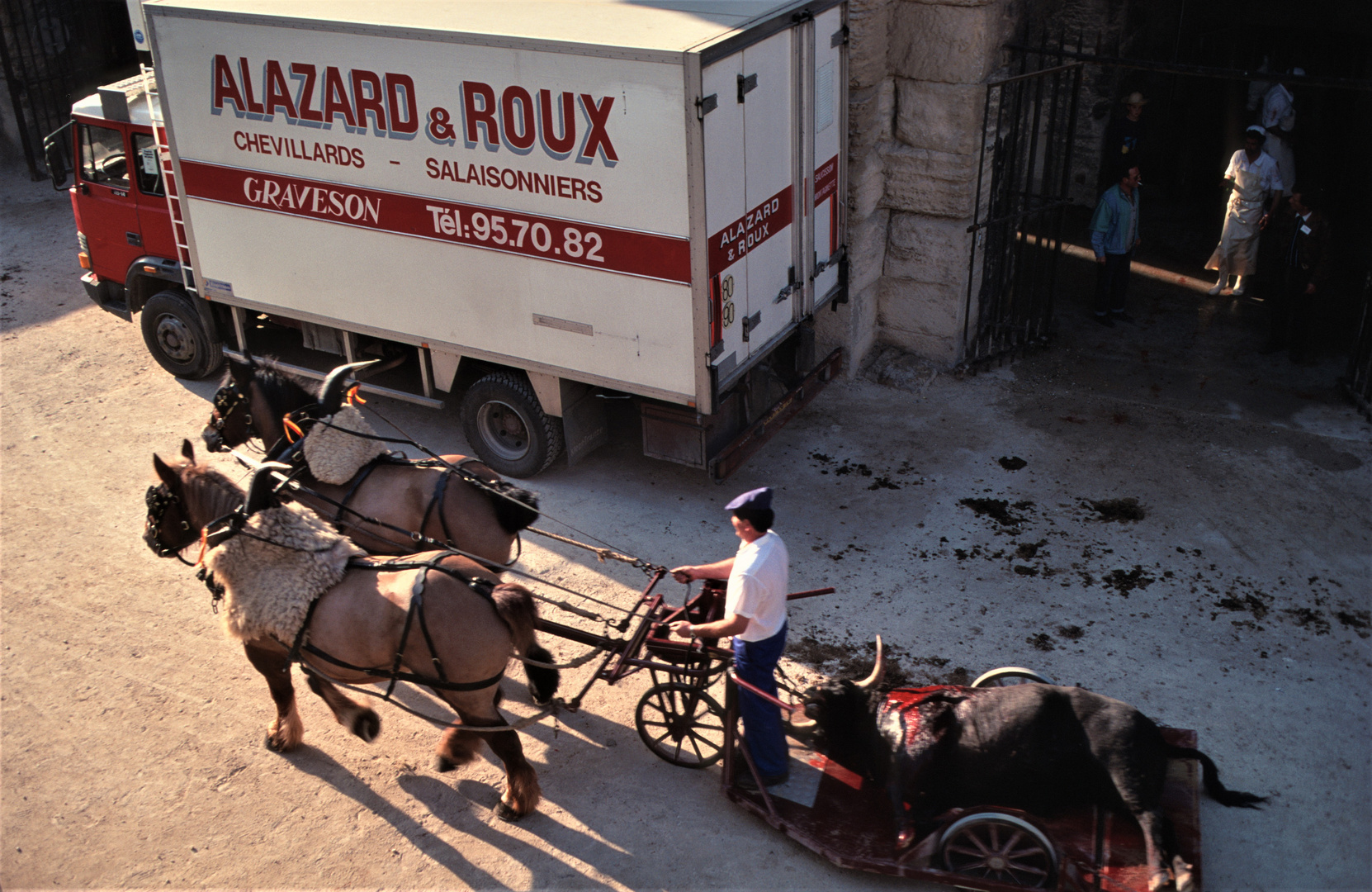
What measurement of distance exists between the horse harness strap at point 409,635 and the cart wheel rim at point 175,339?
18.1 ft

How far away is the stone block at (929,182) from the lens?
917 centimetres

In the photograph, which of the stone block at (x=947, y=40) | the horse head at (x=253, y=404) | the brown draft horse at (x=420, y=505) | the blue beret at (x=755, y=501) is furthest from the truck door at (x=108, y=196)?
the blue beret at (x=755, y=501)

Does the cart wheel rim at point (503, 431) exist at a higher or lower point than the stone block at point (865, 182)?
lower

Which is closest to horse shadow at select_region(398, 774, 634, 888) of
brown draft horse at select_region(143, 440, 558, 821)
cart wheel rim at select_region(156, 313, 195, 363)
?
brown draft horse at select_region(143, 440, 558, 821)

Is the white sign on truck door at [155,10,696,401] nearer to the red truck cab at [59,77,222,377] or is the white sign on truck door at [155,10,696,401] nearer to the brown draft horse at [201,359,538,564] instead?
the red truck cab at [59,77,222,377]

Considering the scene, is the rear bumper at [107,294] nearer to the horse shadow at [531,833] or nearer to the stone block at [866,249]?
the horse shadow at [531,833]

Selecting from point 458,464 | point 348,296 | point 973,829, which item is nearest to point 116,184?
point 348,296

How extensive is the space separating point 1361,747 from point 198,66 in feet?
29.1

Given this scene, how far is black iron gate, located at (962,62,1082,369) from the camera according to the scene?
29.9ft

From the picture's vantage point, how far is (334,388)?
19.8 feet

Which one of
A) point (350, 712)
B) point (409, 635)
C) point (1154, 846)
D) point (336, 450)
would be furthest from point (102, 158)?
point (1154, 846)

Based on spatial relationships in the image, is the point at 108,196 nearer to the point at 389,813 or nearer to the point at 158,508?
the point at 158,508

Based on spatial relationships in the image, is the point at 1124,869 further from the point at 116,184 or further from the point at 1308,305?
the point at 116,184

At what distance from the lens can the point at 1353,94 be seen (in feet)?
40.1
